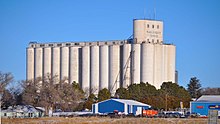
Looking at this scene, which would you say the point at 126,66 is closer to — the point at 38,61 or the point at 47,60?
the point at 47,60

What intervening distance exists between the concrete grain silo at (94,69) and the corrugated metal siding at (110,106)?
3543cm

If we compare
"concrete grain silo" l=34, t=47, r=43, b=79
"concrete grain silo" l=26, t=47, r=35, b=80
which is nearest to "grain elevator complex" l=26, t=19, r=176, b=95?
"concrete grain silo" l=34, t=47, r=43, b=79

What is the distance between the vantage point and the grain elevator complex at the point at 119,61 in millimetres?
117875

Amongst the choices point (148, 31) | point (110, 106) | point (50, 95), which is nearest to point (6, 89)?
point (50, 95)

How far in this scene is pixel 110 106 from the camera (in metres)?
86.1

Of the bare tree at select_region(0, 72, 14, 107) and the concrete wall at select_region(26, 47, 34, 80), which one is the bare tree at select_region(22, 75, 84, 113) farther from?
the concrete wall at select_region(26, 47, 34, 80)

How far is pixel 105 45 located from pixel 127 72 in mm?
9774

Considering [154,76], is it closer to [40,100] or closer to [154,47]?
[154,47]

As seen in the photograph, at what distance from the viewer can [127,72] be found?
391 ft

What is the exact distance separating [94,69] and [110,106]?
36.5 meters

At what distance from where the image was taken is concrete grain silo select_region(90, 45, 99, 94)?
400 ft

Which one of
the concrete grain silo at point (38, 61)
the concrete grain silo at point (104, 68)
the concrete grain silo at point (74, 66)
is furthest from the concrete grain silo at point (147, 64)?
the concrete grain silo at point (38, 61)

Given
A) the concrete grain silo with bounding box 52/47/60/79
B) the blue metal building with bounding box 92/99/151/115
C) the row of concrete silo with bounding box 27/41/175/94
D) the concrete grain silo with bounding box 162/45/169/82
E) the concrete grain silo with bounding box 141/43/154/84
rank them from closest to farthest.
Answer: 1. the blue metal building with bounding box 92/99/151/115
2. the concrete grain silo with bounding box 141/43/154/84
3. the row of concrete silo with bounding box 27/41/175/94
4. the concrete grain silo with bounding box 162/45/169/82
5. the concrete grain silo with bounding box 52/47/60/79

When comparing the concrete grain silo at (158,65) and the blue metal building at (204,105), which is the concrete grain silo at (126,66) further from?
the blue metal building at (204,105)
